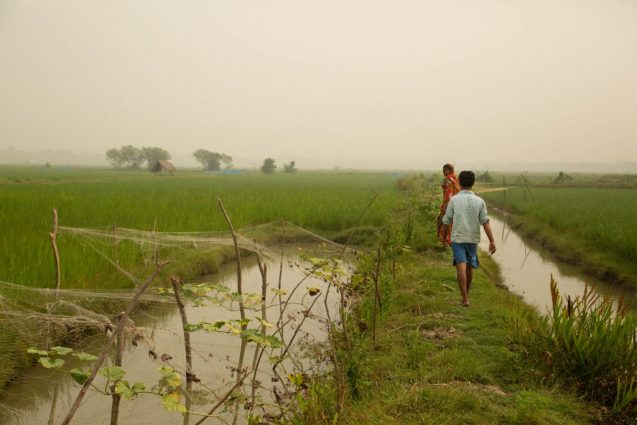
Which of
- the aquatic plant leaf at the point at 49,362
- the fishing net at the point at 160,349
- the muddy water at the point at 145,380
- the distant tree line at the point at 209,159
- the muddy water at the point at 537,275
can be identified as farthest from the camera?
the distant tree line at the point at 209,159

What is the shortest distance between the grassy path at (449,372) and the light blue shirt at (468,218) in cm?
87

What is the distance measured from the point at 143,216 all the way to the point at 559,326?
8524 millimetres

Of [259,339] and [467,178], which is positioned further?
[467,178]

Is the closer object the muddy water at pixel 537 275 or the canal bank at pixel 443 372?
the canal bank at pixel 443 372

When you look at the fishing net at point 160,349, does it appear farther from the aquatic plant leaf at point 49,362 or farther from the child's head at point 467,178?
the child's head at point 467,178

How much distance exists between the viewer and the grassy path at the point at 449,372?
8.21 ft

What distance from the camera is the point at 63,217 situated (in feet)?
28.1

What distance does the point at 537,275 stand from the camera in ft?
26.3

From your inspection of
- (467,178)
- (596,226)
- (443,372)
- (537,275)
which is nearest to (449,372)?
(443,372)

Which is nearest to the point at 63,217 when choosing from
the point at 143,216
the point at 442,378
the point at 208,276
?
the point at 143,216

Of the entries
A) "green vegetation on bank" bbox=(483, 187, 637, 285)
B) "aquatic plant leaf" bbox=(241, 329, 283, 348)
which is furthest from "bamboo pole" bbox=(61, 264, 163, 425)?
"green vegetation on bank" bbox=(483, 187, 637, 285)

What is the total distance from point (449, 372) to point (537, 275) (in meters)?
5.98

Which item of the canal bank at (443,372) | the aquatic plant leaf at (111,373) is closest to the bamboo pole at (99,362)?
the aquatic plant leaf at (111,373)

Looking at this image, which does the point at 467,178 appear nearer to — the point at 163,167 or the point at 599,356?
the point at 599,356
